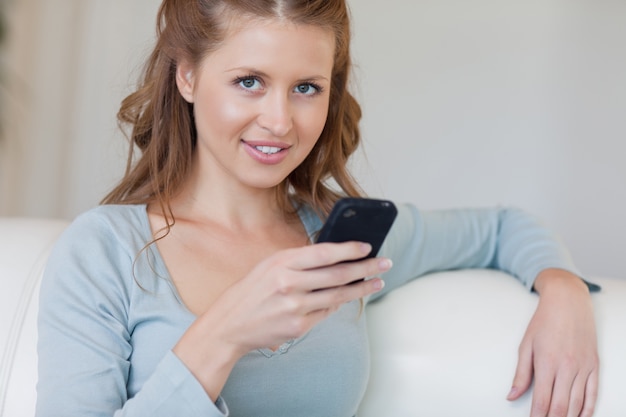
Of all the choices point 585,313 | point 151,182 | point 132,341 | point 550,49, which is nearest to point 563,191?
point 550,49

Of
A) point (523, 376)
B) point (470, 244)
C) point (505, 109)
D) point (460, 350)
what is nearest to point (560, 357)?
point (523, 376)

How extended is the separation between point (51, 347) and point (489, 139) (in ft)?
6.62

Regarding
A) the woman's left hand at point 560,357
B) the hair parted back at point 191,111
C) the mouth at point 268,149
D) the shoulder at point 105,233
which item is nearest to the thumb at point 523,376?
the woman's left hand at point 560,357

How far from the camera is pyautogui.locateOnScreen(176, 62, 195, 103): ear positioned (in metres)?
1.42

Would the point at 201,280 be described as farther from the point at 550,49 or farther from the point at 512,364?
the point at 550,49

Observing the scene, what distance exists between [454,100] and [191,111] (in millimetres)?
1624

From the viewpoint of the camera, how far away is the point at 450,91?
9.80 ft

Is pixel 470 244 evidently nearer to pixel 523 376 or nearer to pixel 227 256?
pixel 523 376

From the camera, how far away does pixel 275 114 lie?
1299mm

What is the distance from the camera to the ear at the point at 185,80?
1423 millimetres

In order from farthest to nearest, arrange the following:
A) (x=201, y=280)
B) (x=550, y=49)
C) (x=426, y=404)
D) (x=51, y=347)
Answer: (x=550, y=49), (x=426, y=404), (x=201, y=280), (x=51, y=347)

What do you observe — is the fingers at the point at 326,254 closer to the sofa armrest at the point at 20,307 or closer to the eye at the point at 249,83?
the eye at the point at 249,83

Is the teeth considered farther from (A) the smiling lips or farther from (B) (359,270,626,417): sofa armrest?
(B) (359,270,626,417): sofa armrest

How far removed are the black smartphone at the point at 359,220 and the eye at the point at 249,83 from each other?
1.29ft
